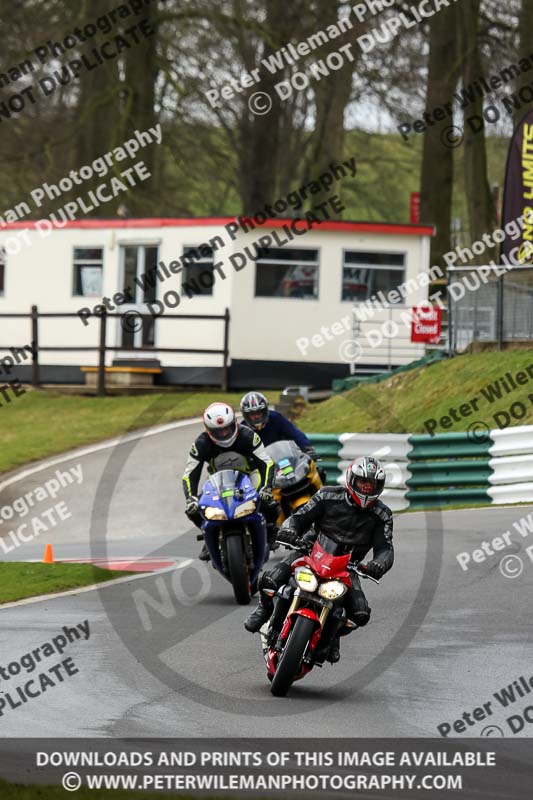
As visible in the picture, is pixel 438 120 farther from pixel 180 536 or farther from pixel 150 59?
pixel 180 536

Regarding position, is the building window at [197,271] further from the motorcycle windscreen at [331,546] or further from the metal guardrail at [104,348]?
the motorcycle windscreen at [331,546]

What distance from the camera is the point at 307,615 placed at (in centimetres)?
863

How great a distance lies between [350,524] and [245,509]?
→ 2838mm

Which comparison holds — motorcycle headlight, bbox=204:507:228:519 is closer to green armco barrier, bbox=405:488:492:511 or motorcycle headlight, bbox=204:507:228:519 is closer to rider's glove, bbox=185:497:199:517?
rider's glove, bbox=185:497:199:517

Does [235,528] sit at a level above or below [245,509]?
below

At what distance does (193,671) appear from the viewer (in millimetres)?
9367

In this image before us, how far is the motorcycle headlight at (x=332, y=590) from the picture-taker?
8.74 meters

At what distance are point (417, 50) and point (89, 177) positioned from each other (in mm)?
9129

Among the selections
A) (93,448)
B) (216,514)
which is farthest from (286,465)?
(93,448)

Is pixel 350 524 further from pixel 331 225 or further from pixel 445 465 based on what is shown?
pixel 331 225

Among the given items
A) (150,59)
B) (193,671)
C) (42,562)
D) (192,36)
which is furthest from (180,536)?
(192,36)

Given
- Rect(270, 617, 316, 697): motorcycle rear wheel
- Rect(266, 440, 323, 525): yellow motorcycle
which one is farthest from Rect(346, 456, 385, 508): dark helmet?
Rect(266, 440, 323, 525): yellow motorcycle

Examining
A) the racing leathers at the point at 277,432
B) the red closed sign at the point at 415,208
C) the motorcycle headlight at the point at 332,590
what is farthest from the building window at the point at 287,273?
the motorcycle headlight at the point at 332,590

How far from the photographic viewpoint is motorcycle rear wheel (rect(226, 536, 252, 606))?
12.1 meters
